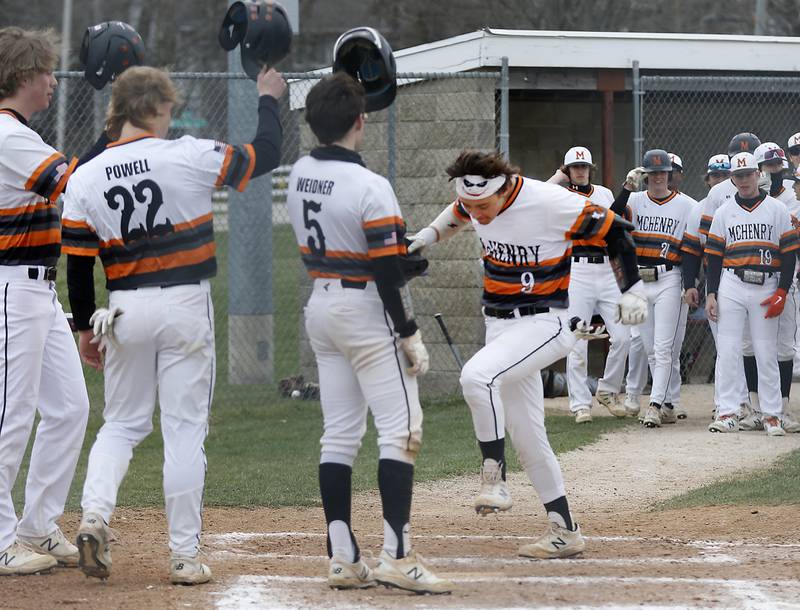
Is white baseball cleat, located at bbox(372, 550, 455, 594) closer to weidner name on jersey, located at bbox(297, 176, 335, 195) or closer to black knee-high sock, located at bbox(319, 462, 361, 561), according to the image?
black knee-high sock, located at bbox(319, 462, 361, 561)

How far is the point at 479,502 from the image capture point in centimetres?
556

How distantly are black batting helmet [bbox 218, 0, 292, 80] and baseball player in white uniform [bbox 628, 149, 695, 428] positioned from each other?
222 inches

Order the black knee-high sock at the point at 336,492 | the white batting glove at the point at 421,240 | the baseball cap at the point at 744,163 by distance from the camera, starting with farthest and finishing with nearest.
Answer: the baseball cap at the point at 744,163 < the white batting glove at the point at 421,240 < the black knee-high sock at the point at 336,492

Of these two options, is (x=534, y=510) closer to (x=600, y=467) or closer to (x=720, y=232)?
(x=600, y=467)

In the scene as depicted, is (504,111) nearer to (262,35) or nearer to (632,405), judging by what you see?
(632,405)

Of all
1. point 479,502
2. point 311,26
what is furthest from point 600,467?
point 311,26

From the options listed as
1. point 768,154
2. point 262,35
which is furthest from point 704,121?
point 262,35

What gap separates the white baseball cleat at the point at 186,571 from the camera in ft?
16.6

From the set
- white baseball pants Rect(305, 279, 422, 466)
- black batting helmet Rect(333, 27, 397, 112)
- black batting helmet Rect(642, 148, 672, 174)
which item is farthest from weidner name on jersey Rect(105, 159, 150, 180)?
black batting helmet Rect(642, 148, 672, 174)

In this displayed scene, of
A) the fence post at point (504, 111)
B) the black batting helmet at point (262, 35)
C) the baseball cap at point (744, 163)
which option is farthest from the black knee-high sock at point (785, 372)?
the black batting helmet at point (262, 35)

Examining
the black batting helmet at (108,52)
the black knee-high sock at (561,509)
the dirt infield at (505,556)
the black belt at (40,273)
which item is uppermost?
the black batting helmet at (108,52)

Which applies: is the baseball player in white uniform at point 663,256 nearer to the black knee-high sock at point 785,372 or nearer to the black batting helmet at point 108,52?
the black knee-high sock at point 785,372

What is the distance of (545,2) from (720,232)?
17.6m

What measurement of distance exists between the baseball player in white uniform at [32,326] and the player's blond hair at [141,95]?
409 mm
